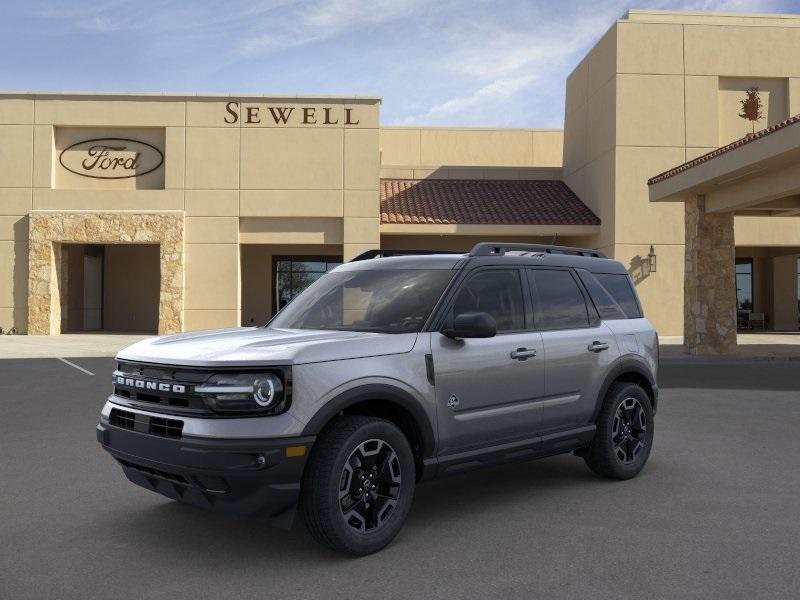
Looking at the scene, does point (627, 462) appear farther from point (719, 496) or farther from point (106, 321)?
point (106, 321)

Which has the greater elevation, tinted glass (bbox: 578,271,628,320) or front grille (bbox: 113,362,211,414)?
tinted glass (bbox: 578,271,628,320)

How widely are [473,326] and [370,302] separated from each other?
1.01m

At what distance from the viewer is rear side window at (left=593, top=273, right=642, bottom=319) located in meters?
6.54

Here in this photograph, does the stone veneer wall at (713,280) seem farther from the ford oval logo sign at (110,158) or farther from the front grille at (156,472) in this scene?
the ford oval logo sign at (110,158)

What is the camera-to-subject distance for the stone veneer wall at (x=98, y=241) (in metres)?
25.2

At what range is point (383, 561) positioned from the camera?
4293 millimetres

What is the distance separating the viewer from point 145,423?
4.35 metres

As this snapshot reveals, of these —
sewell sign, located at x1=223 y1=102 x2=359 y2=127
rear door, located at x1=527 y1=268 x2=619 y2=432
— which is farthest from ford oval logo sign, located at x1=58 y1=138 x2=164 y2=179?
rear door, located at x1=527 y1=268 x2=619 y2=432

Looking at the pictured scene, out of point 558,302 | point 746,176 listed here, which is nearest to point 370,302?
point 558,302

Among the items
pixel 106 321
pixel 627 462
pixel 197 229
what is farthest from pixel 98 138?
pixel 627 462

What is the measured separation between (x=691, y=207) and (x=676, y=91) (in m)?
7.56

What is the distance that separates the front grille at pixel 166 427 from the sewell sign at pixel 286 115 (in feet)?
74.0

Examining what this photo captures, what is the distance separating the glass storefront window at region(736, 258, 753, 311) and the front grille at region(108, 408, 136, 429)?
31862 mm

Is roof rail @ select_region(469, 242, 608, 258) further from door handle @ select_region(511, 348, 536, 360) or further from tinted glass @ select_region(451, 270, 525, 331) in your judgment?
door handle @ select_region(511, 348, 536, 360)
